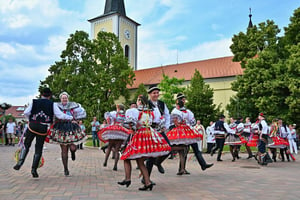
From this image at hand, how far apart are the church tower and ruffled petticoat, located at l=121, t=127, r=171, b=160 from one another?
1883 inches

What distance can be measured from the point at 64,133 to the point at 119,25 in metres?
47.7

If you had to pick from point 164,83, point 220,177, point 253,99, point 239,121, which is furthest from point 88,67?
point 220,177

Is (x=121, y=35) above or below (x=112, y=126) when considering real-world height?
above

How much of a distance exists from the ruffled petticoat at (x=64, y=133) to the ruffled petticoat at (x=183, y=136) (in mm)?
2374

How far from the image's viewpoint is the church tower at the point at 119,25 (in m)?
52.1

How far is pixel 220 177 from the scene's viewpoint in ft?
23.9

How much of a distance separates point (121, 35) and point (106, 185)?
49.1 metres

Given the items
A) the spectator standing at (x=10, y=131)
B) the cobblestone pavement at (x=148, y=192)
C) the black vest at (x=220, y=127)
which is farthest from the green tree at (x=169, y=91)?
the cobblestone pavement at (x=148, y=192)

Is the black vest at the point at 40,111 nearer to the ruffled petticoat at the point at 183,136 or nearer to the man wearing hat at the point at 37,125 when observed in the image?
the man wearing hat at the point at 37,125

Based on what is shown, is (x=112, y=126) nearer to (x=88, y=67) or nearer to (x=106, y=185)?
(x=106, y=185)

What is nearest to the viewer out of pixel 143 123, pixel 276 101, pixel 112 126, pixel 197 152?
pixel 143 123

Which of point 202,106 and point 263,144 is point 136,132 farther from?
point 202,106

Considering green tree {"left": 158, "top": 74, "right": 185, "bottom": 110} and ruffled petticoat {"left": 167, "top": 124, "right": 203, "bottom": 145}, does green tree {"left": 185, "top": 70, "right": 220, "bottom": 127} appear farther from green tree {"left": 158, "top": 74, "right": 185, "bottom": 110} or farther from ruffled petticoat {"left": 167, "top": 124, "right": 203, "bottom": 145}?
ruffled petticoat {"left": 167, "top": 124, "right": 203, "bottom": 145}

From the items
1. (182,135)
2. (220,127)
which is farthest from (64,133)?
(220,127)
